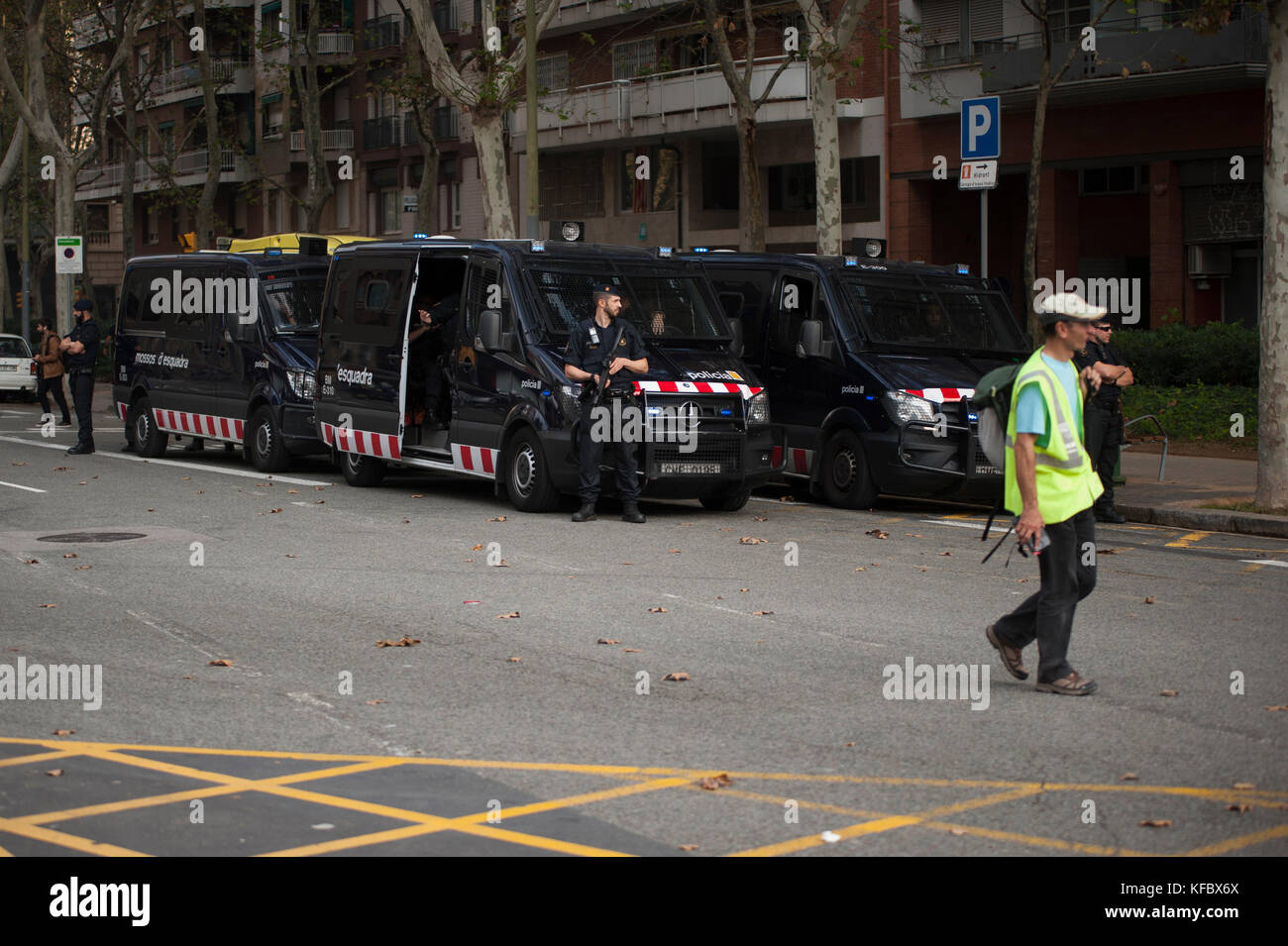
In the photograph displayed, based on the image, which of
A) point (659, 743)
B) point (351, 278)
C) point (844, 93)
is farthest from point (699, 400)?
point (844, 93)

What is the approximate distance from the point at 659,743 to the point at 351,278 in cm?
1228

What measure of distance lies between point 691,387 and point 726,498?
1.47 m

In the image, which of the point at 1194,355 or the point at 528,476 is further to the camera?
the point at 1194,355

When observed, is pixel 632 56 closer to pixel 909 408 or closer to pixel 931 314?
pixel 931 314

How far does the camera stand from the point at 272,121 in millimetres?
66125

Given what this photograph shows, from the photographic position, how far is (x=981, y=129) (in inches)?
697

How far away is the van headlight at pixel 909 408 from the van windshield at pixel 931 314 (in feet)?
3.00

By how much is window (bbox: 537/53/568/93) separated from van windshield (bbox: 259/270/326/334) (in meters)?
29.5

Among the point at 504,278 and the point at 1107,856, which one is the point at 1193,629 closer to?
the point at 1107,856

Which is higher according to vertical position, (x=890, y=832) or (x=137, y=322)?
(x=137, y=322)

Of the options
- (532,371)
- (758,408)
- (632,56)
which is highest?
(632,56)

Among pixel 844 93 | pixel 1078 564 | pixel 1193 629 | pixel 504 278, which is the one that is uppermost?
pixel 844 93

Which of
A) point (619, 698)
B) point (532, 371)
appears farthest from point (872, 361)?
point (619, 698)

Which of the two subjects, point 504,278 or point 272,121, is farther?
point 272,121
